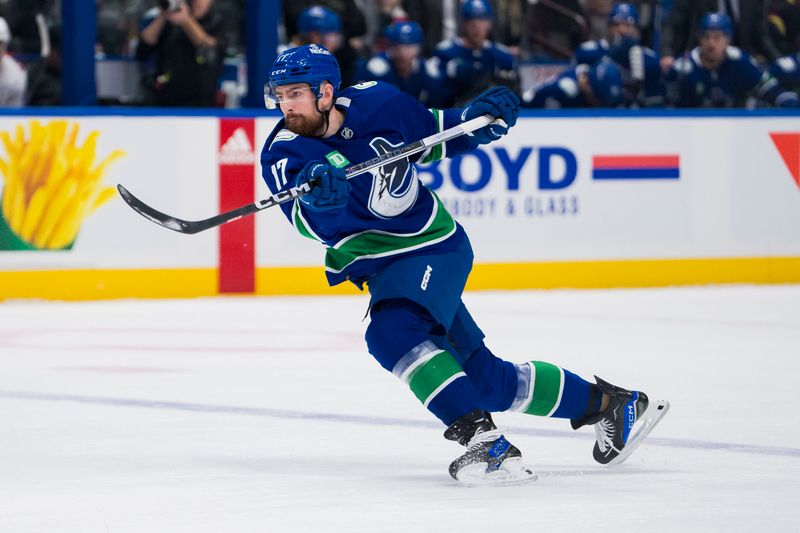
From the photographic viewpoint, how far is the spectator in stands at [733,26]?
28.5 feet

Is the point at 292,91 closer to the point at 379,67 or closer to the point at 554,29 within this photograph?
the point at 379,67

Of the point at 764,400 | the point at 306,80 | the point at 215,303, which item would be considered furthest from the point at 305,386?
the point at 215,303

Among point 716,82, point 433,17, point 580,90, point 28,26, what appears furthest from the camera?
point 716,82

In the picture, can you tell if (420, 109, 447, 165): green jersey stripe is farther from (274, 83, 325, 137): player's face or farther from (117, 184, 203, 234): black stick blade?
(117, 184, 203, 234): black stick blade

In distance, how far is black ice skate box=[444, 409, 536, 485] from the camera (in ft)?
11.5

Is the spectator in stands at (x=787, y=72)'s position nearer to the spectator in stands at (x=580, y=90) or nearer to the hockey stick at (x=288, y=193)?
the spectator in stands at (x=580, y=90)

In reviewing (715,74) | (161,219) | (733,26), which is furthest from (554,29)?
(161,219)

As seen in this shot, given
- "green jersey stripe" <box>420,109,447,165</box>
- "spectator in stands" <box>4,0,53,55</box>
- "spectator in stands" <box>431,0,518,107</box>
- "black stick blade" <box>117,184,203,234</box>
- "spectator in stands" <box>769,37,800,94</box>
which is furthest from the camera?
"spectator in stands" <box>769,37,800,94</box>

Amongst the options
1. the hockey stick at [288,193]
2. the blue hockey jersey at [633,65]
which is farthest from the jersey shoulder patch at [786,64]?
the hockey stick at [288,193]

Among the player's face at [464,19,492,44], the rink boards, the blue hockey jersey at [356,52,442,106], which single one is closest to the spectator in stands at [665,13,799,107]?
the rink boards

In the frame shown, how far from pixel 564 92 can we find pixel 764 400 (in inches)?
139

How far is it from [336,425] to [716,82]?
15.5 feet

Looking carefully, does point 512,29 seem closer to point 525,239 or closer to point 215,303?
point 525,239

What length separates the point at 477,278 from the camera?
25.2 ft
